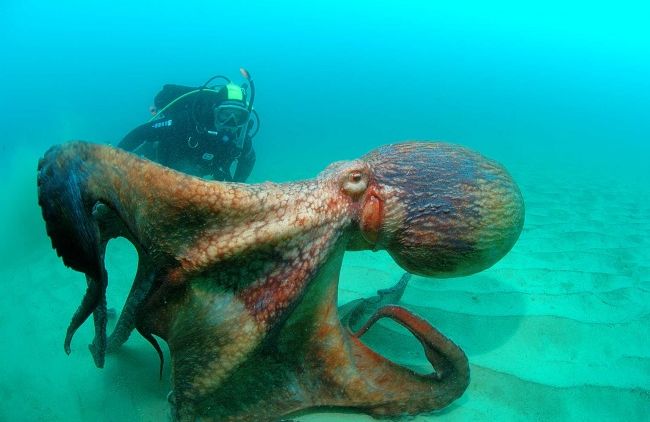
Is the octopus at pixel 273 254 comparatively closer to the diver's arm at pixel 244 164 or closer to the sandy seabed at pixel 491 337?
the sandy seabed at pixel 491 337

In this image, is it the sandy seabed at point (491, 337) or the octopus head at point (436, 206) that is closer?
the octopus head at point (436, 206)

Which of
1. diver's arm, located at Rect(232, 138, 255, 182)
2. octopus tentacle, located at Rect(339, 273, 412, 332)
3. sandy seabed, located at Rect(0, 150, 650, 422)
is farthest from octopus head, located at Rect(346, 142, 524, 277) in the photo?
diver's arm, located at Rect(232, 138, 255, 182)

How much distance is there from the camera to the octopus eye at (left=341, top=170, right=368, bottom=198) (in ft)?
7.22

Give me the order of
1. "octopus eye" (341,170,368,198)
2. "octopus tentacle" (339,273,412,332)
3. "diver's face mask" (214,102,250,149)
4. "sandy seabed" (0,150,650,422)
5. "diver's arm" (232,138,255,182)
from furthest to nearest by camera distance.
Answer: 1. "diver's arm" (232,138,255,182)
2. "diver's face mask" (214,102,250,149)
3. "octopus tentacle" (339,273,412,332)
4. "sandy seabed" (0,150,650,422)
5. "octopus eye" (341,170,368,198)

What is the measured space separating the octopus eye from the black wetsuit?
243 inches

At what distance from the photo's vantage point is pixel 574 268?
4.54 metres

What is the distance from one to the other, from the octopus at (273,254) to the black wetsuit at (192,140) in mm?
5763

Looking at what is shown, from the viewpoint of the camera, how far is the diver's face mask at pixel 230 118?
25.8 feet

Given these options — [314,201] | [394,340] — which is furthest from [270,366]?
[394,340]

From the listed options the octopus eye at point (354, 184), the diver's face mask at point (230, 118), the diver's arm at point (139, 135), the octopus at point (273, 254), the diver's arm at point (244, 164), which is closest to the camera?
the octopus at point (273, 254)

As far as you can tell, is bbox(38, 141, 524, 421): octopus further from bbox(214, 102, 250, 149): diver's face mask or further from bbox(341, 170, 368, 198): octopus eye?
bbox(214, 102, 250, 149): diver's face mask

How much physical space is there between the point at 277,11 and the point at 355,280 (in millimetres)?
211760

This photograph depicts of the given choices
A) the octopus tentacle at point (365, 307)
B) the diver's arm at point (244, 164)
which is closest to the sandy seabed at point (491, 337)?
the octopus tentacle at point (365, 307)

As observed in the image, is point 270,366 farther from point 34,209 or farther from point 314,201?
point 34,209
